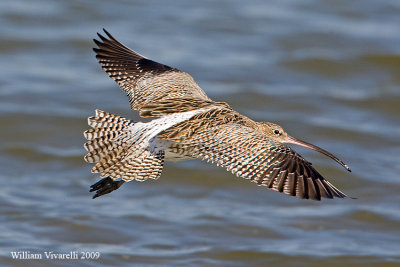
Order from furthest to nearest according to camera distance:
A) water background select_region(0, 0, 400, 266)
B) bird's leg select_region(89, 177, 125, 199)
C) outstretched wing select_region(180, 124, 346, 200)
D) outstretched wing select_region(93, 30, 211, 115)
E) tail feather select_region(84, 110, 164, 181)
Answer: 1. water background select_region(0, 0, 400, 266)
2. outstretched wing select_region(93, 30, 211, 115)
3. bird's leg select_region(89, 177, 125, 199)
4. tail feather select_region(84, 110, 164, 181)
5. outstretched wing select_region(180, 124, 346, 200)

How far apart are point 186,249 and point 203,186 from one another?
173 centimetres

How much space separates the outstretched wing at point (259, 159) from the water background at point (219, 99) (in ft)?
5.42

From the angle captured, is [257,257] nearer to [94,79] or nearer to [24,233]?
[24,233]

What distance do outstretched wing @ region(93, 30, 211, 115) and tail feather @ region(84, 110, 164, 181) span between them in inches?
36.2

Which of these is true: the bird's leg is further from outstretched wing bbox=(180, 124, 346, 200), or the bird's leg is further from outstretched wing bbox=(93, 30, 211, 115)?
outstretched wing bbox=(180, 124, 346, 200)

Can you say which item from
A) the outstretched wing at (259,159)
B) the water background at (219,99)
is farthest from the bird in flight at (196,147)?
the water background at (219,99)

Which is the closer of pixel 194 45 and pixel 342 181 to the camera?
pixel 342 181

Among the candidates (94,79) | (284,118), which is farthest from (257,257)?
(94,79)

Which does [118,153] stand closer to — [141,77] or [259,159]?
[259,159]

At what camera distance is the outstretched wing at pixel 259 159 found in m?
6.68

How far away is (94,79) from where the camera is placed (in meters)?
12.9

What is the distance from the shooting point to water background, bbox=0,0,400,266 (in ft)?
28.7

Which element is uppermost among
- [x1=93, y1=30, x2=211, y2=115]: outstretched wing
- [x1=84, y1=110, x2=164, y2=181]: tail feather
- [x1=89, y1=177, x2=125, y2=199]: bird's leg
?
[x1=93, y1=30, x2=211, y2=115]: outstretched wing

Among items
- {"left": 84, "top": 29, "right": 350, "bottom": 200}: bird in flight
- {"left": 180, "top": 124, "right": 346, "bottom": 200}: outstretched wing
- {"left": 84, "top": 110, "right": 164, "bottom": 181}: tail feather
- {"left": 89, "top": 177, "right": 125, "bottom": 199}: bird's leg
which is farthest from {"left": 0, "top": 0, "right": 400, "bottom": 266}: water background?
{"left": 180, "top": 124, "right": 346, "bottom": 200}: outstretched wing
